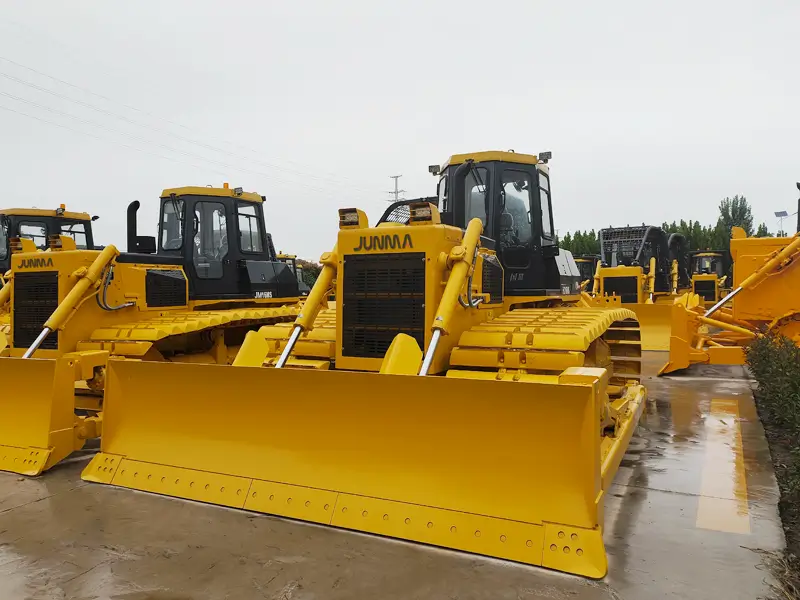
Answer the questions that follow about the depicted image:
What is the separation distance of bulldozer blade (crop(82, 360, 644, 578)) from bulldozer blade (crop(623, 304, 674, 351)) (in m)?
9.00

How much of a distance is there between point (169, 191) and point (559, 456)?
22.9ft

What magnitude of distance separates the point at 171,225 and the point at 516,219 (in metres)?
4.90

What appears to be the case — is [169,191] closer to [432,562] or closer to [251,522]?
[251,522]

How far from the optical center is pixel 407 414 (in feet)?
12.3

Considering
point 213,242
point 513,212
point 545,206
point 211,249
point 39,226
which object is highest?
point 39,226

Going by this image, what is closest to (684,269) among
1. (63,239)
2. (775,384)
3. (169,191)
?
(775,384)

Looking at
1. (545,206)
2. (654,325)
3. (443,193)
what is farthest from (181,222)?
(654,325)

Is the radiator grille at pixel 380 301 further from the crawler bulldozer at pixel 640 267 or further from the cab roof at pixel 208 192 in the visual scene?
the crawler bulldozer at pixel 640 267

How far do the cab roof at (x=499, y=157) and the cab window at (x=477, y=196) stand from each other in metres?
0.13

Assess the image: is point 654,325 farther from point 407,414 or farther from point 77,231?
point 77,231

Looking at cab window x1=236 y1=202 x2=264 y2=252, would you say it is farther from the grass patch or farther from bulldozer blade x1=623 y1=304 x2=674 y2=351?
bulldozer blade x1=623 y1=304 x2=674 y2=351

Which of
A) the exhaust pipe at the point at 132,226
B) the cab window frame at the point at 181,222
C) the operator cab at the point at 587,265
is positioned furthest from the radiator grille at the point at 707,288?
the exhaust pipe at the point at 132,226

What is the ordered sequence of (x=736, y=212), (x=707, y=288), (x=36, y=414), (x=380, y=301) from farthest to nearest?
(x=736, y=212), (x=707, y=288), (x=36, y=414), (x=380, y=301)

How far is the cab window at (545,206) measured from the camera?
22.4 feet
